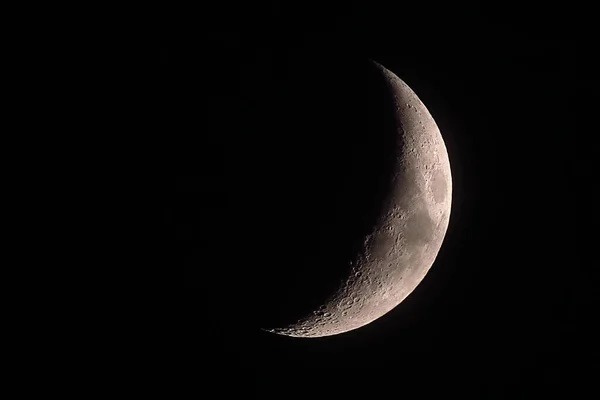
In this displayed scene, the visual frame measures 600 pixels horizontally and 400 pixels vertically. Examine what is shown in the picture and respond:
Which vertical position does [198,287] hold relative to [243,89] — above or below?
below

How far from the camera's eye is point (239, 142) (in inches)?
126

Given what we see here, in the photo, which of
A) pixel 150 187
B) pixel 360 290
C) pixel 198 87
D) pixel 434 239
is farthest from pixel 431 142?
pixel 150 187

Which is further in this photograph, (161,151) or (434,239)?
(434,239)

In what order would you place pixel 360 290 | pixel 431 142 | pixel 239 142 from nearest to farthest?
pixel 239 142
pixel 360 290
pixel 431 142

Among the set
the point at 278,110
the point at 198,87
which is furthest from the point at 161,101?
the point at 278,110

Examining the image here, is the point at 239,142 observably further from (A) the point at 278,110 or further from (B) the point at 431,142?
(B) the point at 431,142

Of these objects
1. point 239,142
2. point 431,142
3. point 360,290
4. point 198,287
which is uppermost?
point 431,142

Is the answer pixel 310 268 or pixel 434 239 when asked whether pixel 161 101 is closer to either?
pixel 310 268

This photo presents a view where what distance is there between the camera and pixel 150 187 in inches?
130

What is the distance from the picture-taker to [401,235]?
364 centimetres

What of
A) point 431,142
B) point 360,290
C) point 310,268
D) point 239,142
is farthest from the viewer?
point 431,142

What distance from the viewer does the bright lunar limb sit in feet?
11.8

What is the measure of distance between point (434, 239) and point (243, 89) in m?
1.81

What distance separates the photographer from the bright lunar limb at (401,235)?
3.61 m
